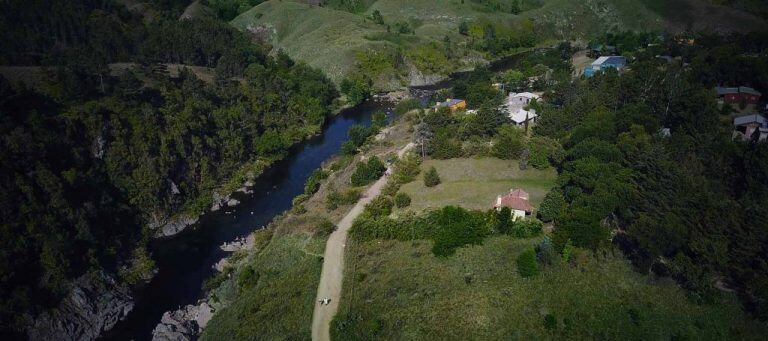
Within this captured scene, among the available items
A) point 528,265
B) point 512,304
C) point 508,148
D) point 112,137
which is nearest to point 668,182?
point 528,265

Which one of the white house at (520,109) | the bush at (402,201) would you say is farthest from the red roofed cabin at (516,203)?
the white house at (520,109)

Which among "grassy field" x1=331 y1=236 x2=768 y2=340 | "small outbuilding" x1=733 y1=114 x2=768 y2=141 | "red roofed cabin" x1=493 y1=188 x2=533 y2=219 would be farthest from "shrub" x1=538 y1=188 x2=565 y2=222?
"small outbuilding" x1=733 y1=114 x2=768 y2=141

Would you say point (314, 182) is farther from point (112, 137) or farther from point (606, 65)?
point (606, 65)

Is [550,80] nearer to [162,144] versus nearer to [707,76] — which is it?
[707,76]

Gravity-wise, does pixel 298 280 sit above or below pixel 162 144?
below

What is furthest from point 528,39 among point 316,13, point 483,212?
point 483,212

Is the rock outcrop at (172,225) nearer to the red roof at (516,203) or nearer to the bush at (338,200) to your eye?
the bush at (338,200)
